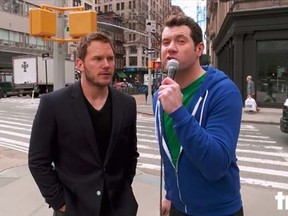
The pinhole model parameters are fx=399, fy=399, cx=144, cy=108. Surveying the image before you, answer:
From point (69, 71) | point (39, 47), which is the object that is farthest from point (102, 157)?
point (39, 47)

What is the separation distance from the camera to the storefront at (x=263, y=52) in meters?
20.4

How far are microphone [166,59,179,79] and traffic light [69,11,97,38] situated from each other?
4.15 m

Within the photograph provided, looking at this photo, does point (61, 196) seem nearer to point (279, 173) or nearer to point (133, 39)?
point (279, 173)

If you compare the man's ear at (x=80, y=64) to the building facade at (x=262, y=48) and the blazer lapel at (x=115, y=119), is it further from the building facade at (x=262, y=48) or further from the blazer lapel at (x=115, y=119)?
the building facade at (x=262, y=48)

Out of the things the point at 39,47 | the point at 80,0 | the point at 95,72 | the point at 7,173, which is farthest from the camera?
the point at 80,0

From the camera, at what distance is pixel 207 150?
5.93 ft

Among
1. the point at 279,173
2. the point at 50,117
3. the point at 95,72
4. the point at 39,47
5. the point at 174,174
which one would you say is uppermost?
the point at 39,47

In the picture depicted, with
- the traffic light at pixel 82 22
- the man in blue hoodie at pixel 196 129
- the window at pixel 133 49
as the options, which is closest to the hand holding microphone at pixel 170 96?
the man in blue hoodie at pixel 196 129

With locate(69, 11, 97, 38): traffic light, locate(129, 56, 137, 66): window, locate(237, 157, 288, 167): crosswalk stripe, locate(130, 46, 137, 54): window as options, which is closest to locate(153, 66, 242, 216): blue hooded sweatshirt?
locate(69, 11, 97, 38): traffic light

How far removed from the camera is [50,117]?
2531mm

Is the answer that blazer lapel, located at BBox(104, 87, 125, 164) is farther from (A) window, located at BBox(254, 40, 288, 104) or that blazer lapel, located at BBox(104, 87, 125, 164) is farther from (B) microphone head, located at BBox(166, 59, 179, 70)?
(A) window, located at BBox(254, 40, 288, 104)

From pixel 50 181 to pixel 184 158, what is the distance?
969mm

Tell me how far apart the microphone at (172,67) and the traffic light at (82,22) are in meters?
4.15

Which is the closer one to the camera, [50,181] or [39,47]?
[50,181]
